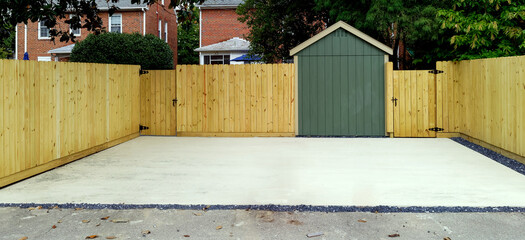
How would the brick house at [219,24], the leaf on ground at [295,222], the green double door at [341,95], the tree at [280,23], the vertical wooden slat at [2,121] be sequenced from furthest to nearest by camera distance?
the brick house at [219,24] < the tree at [280,23] < the green double door at [341,95] < the vertical wooden slat at [2,121] < the leaf on ground at [295,222]

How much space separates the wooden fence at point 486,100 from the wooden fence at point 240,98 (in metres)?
3.87

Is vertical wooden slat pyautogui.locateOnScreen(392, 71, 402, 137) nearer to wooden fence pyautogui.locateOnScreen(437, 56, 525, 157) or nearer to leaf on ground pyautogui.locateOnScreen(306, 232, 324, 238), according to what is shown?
wooden fence pyautogui.locateOnScreen(437, 56, 525, 157)

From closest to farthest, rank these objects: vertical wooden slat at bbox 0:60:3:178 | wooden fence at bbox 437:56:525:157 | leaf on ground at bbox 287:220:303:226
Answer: leaf on ground at bbox 287:220:303:226, vertical wooden slat at bbox 0:60:3:178, wooden fence at bbox 437:56:525:157

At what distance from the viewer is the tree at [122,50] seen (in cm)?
1922

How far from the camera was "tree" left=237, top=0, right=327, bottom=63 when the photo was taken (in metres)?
17.5

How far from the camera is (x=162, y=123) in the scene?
13.2 meters

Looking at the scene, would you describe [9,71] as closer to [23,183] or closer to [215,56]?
[23,183]

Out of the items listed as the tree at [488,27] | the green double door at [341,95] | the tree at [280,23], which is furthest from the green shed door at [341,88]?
the tree at [280,23]

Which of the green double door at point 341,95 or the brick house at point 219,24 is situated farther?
the brick house at point 219,24

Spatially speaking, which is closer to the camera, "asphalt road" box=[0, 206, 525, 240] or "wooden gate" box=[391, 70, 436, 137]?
"asphalt road" box=[0, 206, 525, 240]

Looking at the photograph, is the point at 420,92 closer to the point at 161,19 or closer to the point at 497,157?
the point at 497,157

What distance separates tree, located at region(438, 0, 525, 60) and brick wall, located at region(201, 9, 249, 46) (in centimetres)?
1888

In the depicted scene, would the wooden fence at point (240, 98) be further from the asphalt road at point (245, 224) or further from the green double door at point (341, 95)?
the asphalt road at point (245, 224)

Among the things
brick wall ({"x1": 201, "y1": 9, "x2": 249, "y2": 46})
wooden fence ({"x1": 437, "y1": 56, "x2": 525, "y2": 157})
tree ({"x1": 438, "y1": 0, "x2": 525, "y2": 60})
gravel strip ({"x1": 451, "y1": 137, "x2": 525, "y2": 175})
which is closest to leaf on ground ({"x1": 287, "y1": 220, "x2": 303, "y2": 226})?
gravel strip ({"x1": 451, "y1": 137, "x2": 525, "y2": 175})
